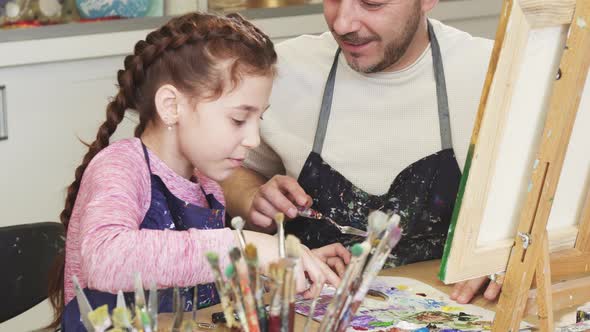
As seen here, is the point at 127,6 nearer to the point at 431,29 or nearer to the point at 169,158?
the point at 431,29

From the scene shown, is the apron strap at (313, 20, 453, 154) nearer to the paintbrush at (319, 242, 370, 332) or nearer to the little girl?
the little girl

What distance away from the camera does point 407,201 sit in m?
2.08

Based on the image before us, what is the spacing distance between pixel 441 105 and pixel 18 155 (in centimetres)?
157

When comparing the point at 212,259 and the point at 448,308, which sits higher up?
the point at 212,259

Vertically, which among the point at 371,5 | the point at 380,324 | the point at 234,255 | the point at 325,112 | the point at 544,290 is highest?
the point at 371,5

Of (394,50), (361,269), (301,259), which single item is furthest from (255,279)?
(394,50)

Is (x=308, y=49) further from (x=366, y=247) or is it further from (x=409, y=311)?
(x=366, y=247)

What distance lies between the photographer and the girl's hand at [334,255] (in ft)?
6.26

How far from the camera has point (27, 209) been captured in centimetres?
322

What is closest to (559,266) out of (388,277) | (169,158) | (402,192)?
(388,277)

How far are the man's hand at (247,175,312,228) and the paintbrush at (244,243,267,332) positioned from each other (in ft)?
2.55

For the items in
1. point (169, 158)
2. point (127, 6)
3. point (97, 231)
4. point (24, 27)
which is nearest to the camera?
point (97, 231)

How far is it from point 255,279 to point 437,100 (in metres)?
1.09

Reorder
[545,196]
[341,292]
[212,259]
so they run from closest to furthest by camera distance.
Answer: [212,259], [341,292], [545,196]
